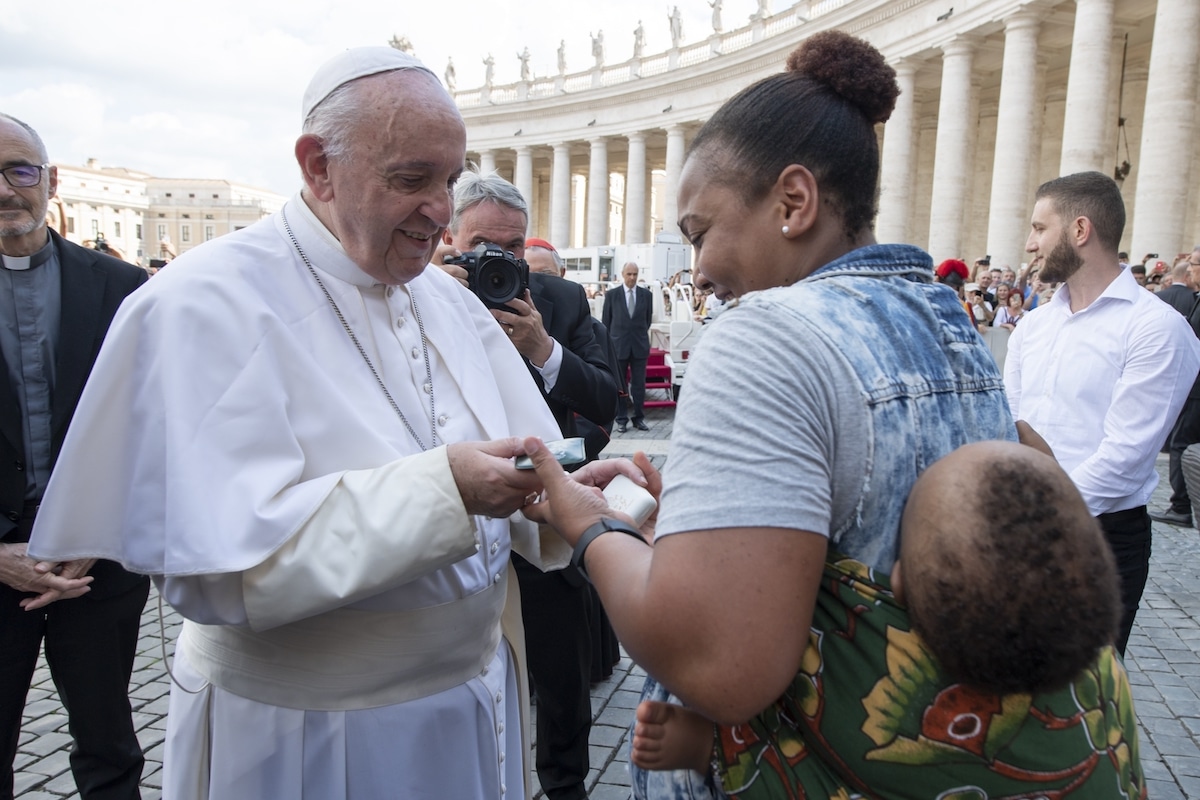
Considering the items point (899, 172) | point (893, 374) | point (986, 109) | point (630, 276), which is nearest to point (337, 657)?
point (893, 374)

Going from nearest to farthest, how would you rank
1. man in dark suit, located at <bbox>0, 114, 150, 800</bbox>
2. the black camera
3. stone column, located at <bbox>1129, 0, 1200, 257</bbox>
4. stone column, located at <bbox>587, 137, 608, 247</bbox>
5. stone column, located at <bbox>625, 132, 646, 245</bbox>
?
man in dark suit, located at <bbox>0, 114, 150, 800</bbox> → the black camera → stone column, located at <bbox>1129, 0, 1200, 257</bbox> → stone column, located at <bbox>625, 132, 646, 245</bbox> → stone column, located at <bbox>587, 137, 608, 247</bbox>

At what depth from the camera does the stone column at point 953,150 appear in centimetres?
2161

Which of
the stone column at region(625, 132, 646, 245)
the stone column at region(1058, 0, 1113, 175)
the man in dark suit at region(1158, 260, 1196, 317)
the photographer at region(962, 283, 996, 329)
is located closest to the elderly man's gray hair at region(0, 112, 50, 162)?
the man in dark suit at region(1158, 260, 1196, 317)

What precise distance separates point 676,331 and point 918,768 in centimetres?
1252

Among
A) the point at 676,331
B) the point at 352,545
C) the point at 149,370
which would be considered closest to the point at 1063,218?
the point at 352,545

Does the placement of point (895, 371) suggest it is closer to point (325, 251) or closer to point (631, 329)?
point (325, 251)

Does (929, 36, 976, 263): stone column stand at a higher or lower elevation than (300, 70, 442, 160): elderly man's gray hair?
higher

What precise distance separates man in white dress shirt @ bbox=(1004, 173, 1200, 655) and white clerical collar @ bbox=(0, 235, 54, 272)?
354cm

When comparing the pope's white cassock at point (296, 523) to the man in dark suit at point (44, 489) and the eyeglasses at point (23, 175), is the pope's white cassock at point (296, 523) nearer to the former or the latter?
the man in dark suit at point (44, 489)

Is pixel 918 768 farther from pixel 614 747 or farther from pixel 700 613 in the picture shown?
pixel 614 747

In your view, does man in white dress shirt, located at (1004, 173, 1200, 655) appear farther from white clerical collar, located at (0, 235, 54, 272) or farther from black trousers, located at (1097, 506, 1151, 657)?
white clerical collar, located at (0, 235, 54, 272)

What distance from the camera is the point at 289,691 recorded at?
5.40ft

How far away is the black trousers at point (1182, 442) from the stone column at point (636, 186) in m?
32.4

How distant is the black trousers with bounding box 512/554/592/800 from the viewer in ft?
10.2
